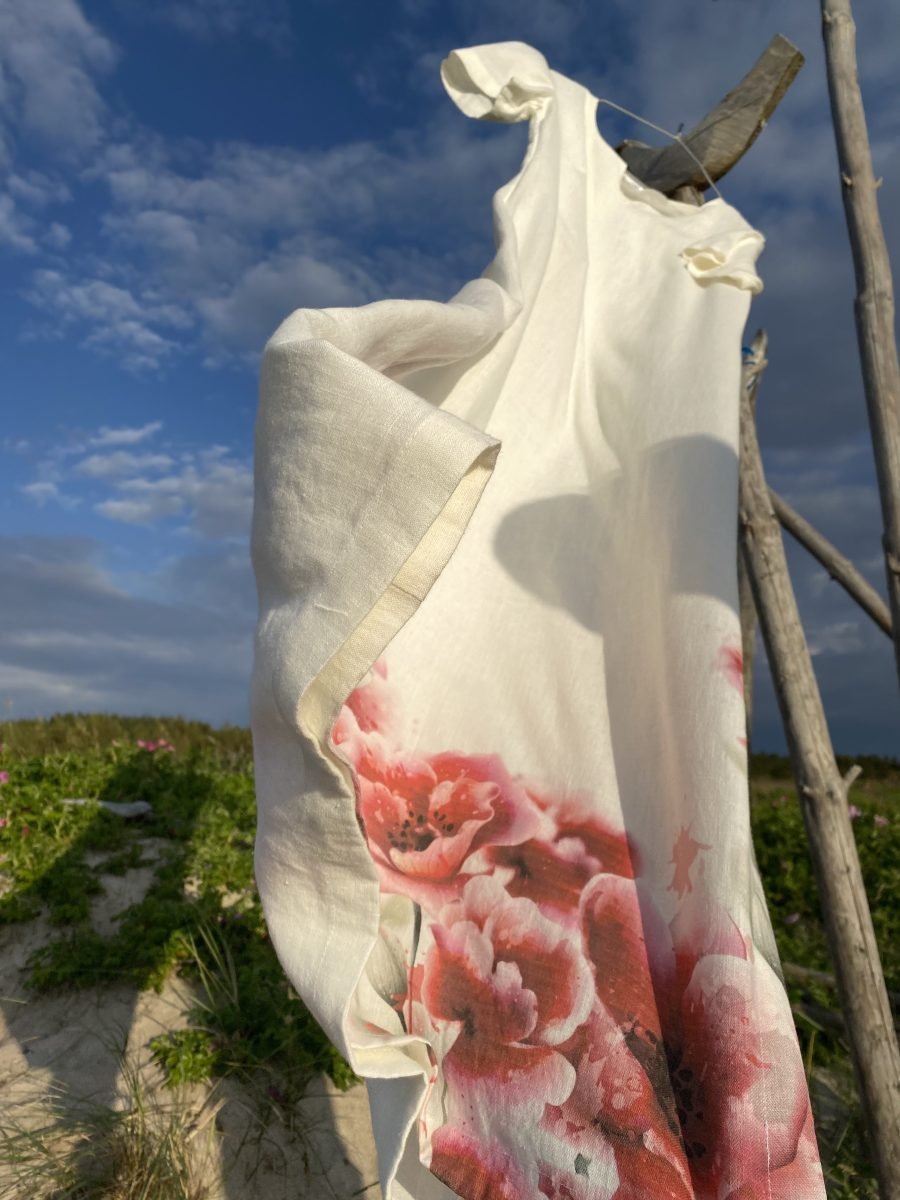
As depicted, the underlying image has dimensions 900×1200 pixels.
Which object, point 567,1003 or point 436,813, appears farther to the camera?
point 436,813

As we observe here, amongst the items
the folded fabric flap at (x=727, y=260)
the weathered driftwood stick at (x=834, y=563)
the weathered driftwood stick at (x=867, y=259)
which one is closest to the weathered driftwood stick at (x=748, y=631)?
the weathered driftwood stick at (x=834, y=563)

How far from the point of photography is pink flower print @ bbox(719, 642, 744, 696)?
1.58 metres

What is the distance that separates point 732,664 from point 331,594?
0.79m

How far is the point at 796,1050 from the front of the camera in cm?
137

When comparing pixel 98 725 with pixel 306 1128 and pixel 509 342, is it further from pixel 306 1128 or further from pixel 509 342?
pixel 509 342

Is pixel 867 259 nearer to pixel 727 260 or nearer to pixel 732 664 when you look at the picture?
pixel 727 260

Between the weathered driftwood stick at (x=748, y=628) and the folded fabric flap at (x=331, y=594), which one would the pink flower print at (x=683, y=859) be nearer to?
the folded fabric flap at (x=331, y=594)

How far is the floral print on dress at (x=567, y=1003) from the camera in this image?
1344mm

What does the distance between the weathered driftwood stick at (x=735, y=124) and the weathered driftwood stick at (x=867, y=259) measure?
0.15m

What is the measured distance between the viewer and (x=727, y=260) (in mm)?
2275

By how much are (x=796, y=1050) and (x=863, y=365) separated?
2232 millimetres

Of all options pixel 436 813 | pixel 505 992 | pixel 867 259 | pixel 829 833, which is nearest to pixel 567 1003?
pixel 505 992

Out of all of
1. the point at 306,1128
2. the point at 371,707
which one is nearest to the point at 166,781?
the point at 306,1128

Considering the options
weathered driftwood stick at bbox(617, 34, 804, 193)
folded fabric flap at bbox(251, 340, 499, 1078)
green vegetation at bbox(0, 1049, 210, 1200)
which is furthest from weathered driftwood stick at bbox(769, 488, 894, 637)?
green vegetation at bbox(0, 1049, 210, 1200)
